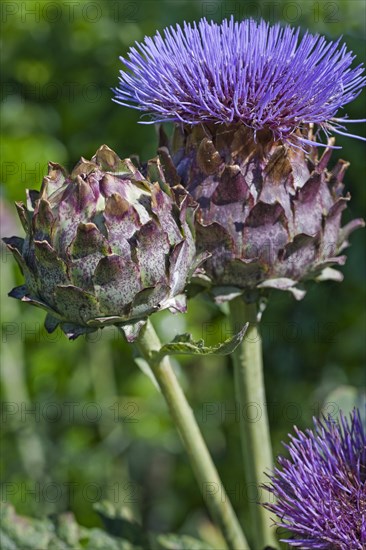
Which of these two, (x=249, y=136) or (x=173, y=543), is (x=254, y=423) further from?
(x=249, y=136)

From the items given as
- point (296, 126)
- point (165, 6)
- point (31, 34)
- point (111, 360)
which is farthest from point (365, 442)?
point (31, 34)

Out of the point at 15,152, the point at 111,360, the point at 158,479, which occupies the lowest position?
the point at 158,479

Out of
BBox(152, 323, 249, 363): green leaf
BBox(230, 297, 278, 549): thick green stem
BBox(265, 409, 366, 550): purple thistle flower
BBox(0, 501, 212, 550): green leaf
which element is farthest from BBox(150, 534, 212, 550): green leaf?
BBox(152, 323, 249, 363): green leaf

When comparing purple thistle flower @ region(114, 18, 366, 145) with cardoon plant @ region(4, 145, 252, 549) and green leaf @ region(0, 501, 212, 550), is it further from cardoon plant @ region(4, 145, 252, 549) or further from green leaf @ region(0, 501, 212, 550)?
green leaf @ region(0, 501, 212, 550)

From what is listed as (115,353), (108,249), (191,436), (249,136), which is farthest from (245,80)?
(115,353)

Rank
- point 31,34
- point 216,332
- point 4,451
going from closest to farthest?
1. point 4,451
2. point 216,332
3. point 31,34

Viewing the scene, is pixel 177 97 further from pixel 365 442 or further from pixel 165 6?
pixel 165 6
